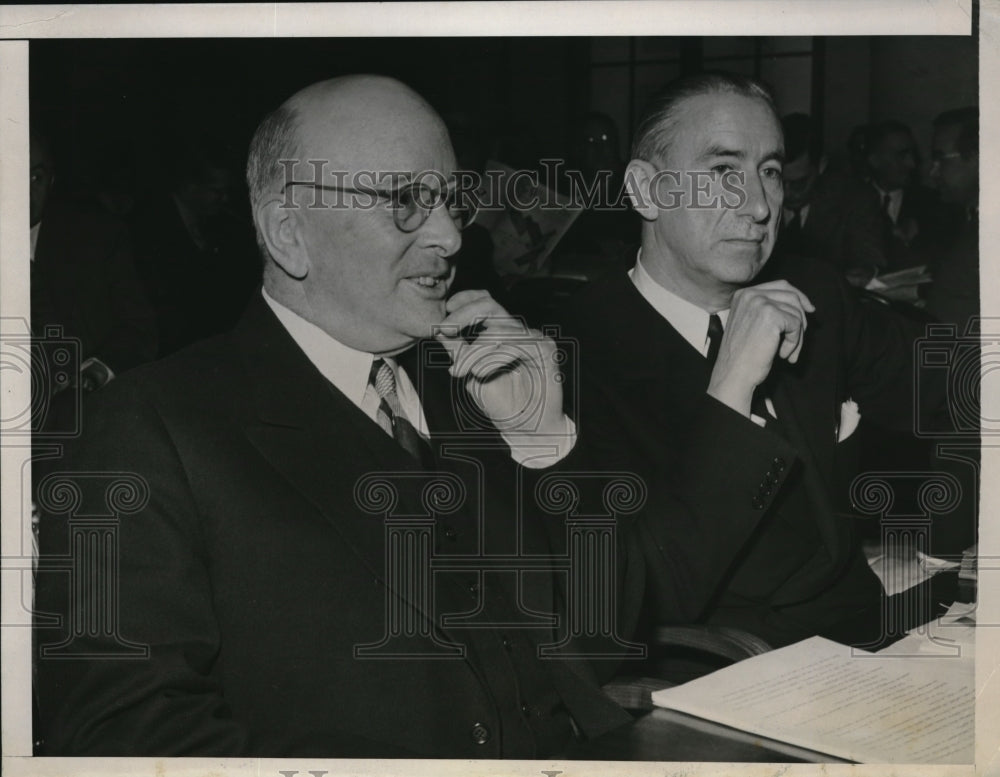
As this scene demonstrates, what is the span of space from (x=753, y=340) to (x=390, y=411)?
0.87 m

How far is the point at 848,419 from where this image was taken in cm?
273

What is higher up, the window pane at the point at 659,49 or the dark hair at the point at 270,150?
the window pane at the point at 659,49

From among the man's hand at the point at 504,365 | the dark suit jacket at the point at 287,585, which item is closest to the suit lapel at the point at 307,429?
the dark suit jacket at the point at 287,585

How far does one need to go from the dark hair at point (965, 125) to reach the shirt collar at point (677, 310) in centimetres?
68

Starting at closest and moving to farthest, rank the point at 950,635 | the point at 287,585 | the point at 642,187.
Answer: the point at 287,585
the point at 642,187
the point at 950,635

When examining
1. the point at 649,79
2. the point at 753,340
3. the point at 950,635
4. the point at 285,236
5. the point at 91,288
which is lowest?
the point at 950,635

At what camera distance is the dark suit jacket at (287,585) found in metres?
2.55

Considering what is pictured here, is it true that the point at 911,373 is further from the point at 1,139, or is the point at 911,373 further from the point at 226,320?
the point at 1,139

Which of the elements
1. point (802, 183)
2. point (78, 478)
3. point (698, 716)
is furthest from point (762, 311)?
point (78, 478)

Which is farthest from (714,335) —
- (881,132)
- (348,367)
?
(348,367)

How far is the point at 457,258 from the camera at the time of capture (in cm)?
264

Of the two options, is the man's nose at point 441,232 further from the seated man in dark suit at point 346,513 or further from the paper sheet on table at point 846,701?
the paper sheet on table at point 846,701

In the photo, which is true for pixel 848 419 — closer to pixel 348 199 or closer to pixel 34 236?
pixel 348 199

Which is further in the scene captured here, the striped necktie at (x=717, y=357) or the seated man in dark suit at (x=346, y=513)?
the striped necktie at (x=717, y=357)
